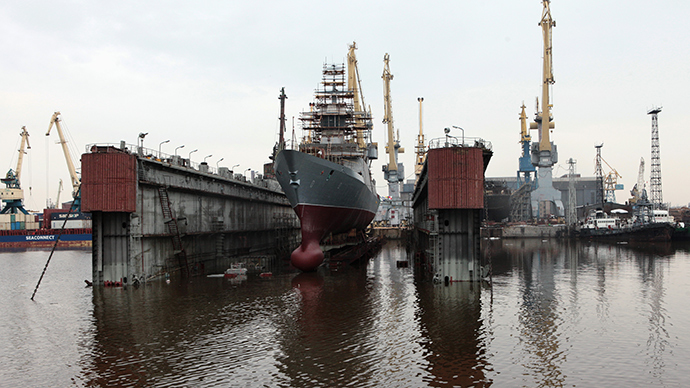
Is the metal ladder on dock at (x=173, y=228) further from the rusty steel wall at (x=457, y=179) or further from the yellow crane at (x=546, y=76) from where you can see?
the yellow crane at (x=546, y=76)

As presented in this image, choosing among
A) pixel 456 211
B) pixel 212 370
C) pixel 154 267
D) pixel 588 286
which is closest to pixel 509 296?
pixel 456 211

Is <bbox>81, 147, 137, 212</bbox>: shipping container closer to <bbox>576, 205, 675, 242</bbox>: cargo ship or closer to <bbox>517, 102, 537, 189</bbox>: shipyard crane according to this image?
<bbox>576, 205, 675, 242</bbox>: cargo ship

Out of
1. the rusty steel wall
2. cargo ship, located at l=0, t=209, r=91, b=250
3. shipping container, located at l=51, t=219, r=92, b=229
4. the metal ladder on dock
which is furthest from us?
shipping container, located at l=51, t=219, r=92, b=229

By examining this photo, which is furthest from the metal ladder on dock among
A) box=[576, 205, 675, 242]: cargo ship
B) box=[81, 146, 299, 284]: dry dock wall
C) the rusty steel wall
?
box=[576, 205, 675, 242]: cargo ship

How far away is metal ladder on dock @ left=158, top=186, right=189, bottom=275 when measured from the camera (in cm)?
3557

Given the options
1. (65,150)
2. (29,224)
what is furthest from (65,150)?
(29,224)

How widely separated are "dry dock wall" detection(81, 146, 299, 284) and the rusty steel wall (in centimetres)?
1954

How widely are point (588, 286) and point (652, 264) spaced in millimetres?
19262

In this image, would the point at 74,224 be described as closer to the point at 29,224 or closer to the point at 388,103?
the point at 29,224

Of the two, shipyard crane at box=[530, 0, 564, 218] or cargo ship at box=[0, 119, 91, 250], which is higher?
shipyard crane at box=[530, 0, 564, 218]

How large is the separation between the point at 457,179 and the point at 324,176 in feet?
39.9

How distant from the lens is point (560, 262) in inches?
2034

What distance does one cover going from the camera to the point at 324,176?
1517 inches

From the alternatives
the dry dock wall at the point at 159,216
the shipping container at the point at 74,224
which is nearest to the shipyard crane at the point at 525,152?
the dry dock wall at the point at 159,216
